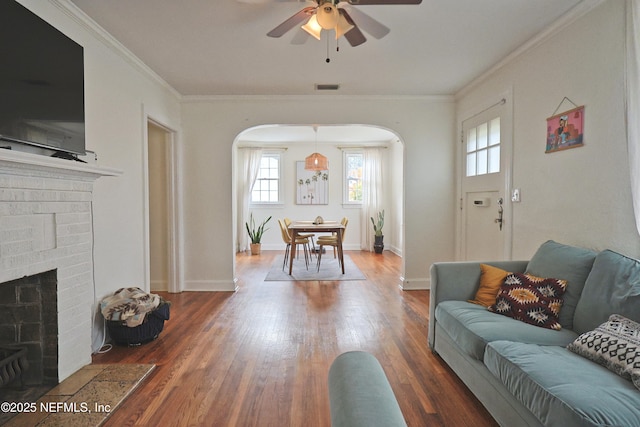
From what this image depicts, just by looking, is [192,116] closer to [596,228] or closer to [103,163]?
[103,163]

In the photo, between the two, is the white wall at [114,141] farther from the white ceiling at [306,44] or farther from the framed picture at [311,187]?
the framed picture at [311,187]

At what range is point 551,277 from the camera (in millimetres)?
2066

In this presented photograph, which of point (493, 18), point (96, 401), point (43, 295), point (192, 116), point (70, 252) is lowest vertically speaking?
point (96, 401)

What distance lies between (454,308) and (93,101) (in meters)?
2.92

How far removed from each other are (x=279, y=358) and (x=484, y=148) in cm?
286

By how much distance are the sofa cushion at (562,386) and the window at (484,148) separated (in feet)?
6.98

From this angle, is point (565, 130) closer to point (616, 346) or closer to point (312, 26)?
point (616, 346)

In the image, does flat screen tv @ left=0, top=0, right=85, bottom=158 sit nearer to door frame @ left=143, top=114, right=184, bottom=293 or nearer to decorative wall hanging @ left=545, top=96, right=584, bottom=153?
door frame @ left=143, top=114, right=184, bottom=293

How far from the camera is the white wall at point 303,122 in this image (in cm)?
411

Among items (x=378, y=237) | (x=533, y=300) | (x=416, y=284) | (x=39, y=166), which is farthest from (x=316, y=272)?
(x=39, y=166)

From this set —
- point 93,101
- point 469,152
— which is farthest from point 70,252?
point 469,152

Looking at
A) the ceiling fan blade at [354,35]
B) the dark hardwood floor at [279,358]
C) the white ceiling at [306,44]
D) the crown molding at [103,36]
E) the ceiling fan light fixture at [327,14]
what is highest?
the white ceiling at [306,44]

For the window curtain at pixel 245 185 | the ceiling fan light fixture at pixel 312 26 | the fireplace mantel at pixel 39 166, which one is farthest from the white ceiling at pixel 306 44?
the window curtain at pixel 245 185

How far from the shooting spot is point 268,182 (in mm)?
7551
